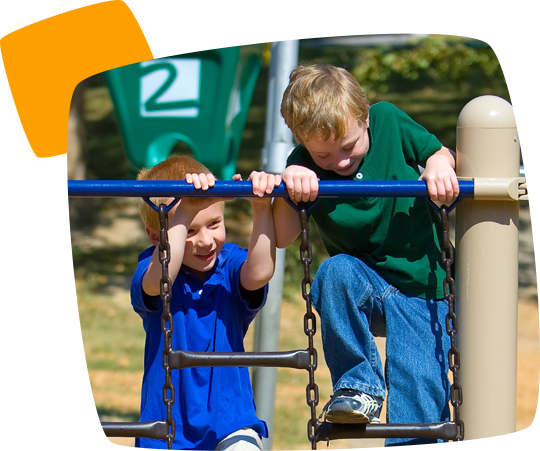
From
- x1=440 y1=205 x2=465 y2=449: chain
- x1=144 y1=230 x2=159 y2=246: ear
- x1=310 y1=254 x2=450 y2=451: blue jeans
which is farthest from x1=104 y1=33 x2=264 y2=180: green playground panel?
x1=440 y1=205 x2=465 y2=449: chain

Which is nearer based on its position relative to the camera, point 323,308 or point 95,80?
point 323,308

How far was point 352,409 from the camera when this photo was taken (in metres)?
2.10

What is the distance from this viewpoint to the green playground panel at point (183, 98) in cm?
634

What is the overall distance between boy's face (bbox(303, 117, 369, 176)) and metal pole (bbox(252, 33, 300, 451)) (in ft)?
4.45

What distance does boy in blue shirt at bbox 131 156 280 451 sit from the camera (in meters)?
2.40

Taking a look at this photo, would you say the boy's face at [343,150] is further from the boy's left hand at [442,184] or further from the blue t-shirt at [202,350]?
the blue t-shirt at [202,350]

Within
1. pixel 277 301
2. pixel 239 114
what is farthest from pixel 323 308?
pixel 239 114

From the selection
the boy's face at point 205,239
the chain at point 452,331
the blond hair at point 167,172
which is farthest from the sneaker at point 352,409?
the blond hair at point 167,172

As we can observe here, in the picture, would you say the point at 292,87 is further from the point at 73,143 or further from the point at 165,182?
the point at 73,143

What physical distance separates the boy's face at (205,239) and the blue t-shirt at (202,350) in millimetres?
60

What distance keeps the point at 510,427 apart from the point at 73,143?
7715 millimetres

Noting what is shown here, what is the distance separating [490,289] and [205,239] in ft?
3.03

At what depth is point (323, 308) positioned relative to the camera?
92.4 inches

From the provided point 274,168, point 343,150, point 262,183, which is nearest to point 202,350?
point 262,183
